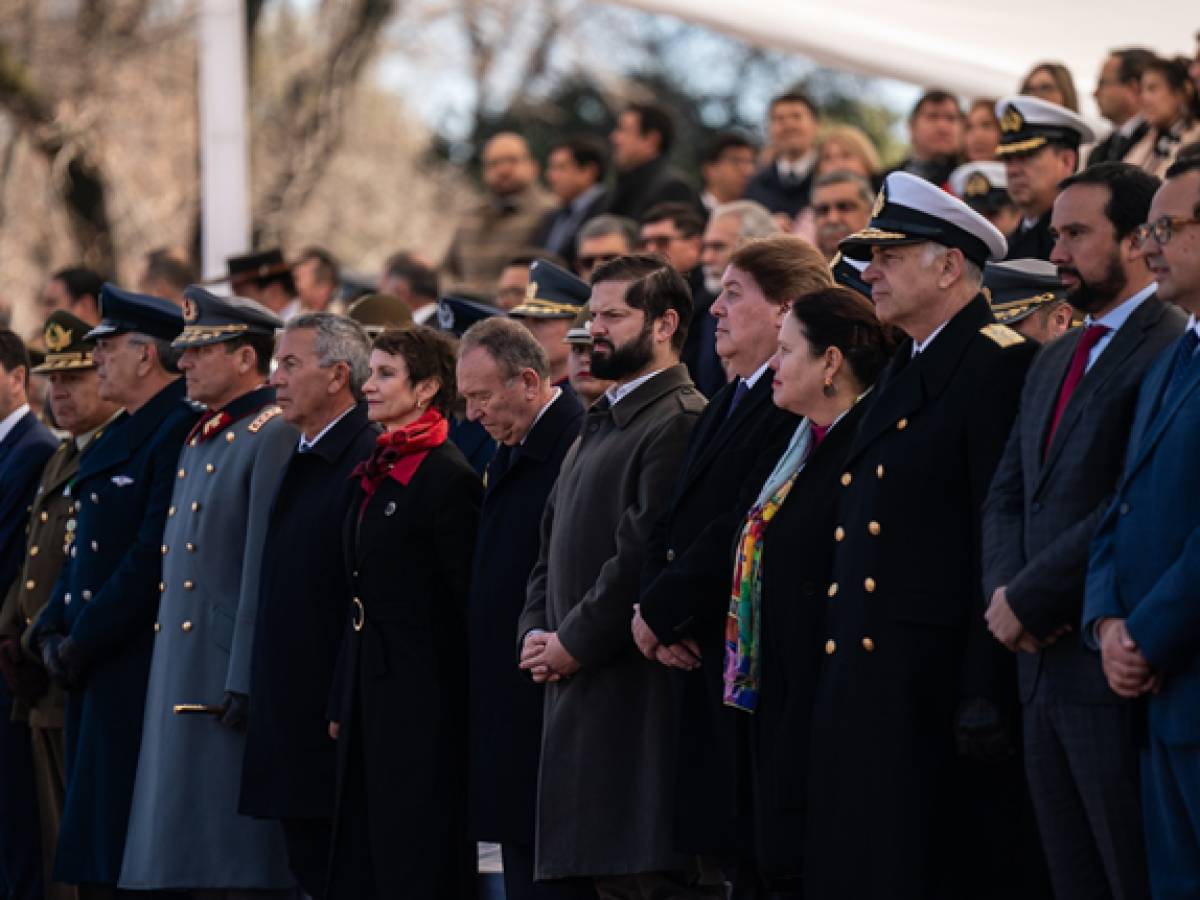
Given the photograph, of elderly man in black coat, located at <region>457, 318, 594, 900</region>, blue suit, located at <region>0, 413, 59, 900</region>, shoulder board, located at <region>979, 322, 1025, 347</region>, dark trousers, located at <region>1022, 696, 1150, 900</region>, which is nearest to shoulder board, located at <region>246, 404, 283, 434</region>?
elderly man in black coat, located at <region>457, 318, 594, 900</region>

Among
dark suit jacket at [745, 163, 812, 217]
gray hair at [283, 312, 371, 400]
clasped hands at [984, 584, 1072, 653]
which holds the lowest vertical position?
Result: clasped hands at [984, 584, 1072, 653]

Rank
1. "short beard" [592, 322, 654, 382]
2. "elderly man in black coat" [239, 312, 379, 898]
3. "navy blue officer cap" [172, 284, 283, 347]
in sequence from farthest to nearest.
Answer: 1. "navy blue officer cap" [172, 284, 283, 347]
2. "elderly man in black coat" [239, 312, 379, 898]
3. "short beard" [592, 322, 654, 382]

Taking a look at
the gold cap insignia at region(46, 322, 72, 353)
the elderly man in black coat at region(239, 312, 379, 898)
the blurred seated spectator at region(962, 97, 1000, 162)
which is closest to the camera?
the elderly man in black coat at region(239, 312, 379, 898)

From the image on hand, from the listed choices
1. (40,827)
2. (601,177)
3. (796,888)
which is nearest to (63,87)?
(601,177)

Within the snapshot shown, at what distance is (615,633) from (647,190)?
5948mm

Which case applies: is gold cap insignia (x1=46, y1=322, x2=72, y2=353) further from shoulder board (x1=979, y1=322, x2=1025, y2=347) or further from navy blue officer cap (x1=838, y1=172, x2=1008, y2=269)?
shoulder board (x1=979, y1=322, x2=1025, y2=347)

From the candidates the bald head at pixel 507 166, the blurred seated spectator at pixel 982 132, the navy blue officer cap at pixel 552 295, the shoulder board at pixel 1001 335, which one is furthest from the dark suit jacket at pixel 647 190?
the shoulder board at pixel 1001 335

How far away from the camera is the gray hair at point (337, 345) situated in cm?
787

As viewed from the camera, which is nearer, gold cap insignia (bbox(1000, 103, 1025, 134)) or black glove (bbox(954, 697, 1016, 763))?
black glove (bbox(954, 697, 1016, 763))

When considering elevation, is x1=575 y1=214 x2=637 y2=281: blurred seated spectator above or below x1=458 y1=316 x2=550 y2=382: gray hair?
above

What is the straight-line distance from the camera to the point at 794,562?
5848 mm

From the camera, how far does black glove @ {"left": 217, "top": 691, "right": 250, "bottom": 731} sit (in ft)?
25.5

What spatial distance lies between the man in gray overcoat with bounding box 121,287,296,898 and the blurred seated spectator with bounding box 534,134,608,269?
161 inches

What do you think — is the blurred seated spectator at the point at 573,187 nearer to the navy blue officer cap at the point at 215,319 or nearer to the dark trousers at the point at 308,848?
the navy blue officer cap at the point at 215,319
